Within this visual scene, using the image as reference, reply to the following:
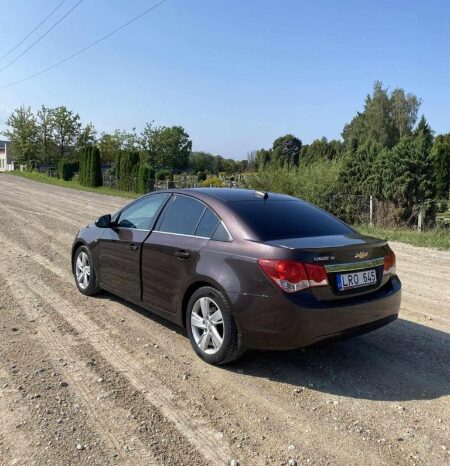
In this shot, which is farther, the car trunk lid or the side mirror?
the side mirror

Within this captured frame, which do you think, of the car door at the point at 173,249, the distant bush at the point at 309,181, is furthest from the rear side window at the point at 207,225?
the distant bush at the point at 309,181

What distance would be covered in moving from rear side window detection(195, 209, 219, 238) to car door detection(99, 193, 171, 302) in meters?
0.78

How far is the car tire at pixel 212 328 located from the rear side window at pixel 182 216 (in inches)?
28.0

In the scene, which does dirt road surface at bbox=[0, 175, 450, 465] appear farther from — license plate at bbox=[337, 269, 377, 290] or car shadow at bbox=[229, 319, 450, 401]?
license plate at bbox=[337, 269, 377, 290]

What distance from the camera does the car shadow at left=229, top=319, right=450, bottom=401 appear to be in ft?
12.4

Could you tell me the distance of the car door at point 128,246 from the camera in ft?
16.9

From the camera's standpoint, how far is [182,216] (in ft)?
15.8

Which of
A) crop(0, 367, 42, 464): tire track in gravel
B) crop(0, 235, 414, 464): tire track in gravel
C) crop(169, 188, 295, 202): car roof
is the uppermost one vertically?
crop(169, 188, 295, 202): car roof

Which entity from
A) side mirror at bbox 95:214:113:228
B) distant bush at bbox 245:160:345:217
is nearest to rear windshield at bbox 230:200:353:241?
side mirror at bbox 95:214:113:228

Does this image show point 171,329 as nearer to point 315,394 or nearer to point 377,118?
point 315,394

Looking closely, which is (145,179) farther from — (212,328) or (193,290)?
(212,328)

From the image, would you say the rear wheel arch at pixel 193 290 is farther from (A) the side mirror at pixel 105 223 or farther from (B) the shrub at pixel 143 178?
(B) the shrub at pixel 143 178

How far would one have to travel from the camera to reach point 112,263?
5570mm

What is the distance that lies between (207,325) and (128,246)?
156 cm
